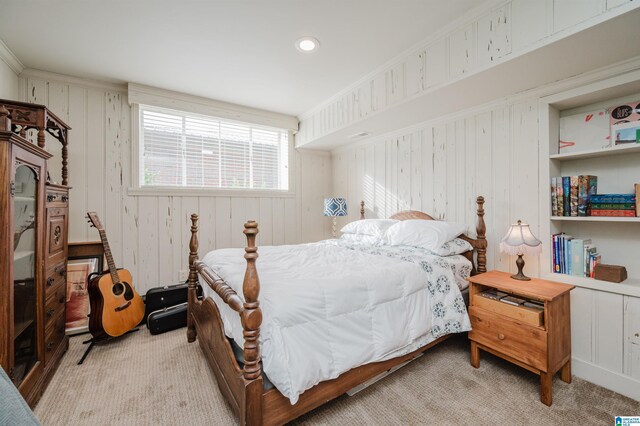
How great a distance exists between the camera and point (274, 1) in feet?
5.90

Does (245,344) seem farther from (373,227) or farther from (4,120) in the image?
(373,227)

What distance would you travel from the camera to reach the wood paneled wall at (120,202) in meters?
2.79

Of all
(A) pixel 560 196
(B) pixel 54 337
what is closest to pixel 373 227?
(A) pixel 560 196

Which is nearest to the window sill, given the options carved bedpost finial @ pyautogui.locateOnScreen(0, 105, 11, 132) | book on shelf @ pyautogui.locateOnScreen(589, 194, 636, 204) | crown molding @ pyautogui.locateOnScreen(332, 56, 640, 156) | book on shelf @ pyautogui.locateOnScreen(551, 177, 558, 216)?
carved bedpost finial @ pyautogui.locateOnScreen(0, 105, 11, 132)

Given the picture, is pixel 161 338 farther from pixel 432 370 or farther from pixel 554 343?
pixel 554 343


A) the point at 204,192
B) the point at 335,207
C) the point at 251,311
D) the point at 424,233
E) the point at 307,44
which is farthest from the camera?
the point at 335,207

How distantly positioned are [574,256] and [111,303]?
3.78 m

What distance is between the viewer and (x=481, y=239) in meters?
2.45

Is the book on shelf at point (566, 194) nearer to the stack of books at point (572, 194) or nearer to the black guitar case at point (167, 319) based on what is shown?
the stack of books at point (572, 194)

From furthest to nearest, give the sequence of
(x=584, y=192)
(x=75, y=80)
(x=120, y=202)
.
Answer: (x=120, y=202) < (x=75, y=80) < (x=584, y=192)

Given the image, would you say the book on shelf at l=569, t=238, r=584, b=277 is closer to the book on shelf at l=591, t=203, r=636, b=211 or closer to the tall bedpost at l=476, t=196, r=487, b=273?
the book on shelf at l=591, t=203, r=636, b=211

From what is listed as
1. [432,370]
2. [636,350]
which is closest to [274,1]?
[432,370]

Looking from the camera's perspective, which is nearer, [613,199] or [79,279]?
[613,199]

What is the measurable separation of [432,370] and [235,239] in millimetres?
2660
